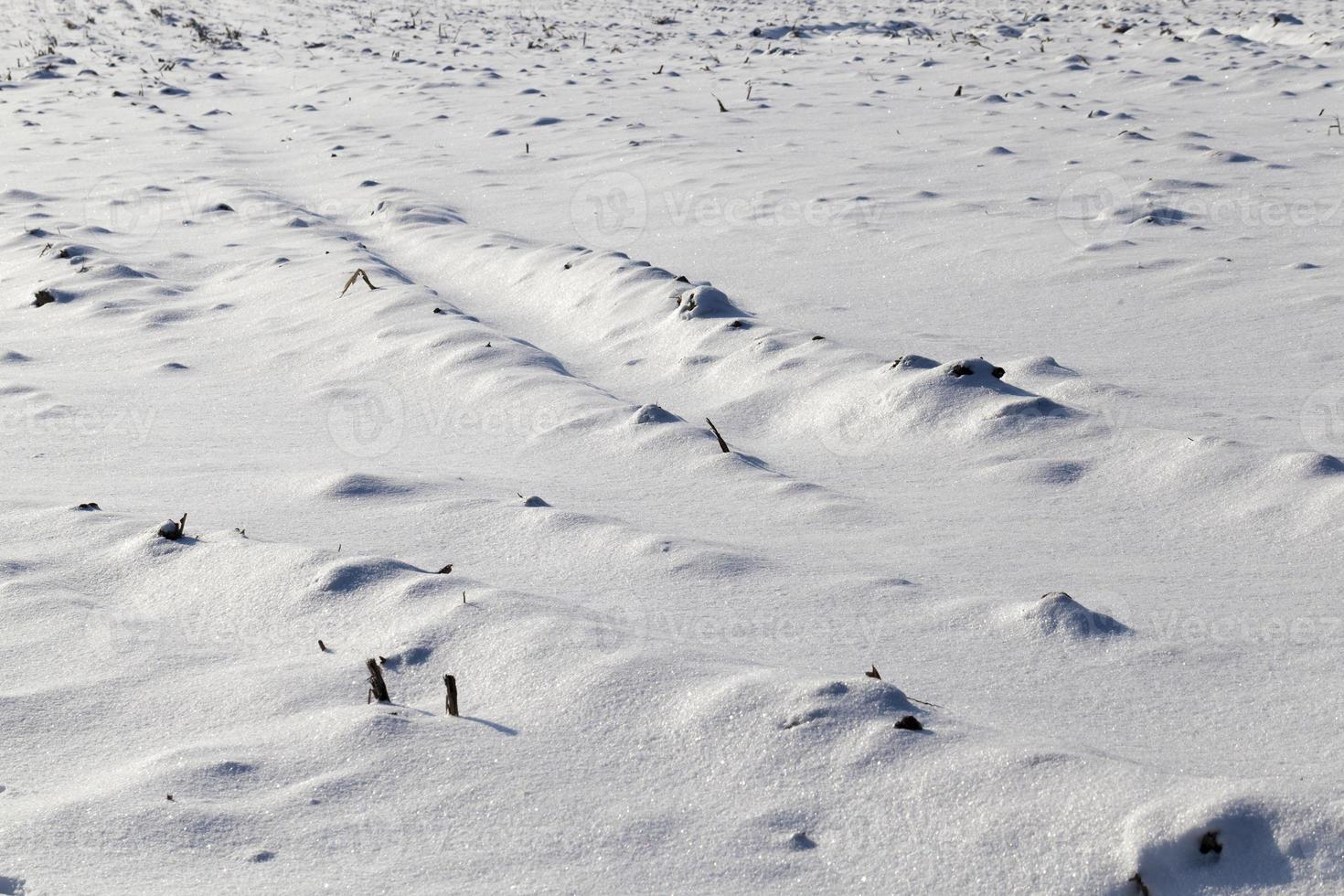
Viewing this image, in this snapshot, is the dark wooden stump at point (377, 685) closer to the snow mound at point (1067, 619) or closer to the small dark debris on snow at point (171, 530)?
Result: the small dark debris on snow at point (171, 530)

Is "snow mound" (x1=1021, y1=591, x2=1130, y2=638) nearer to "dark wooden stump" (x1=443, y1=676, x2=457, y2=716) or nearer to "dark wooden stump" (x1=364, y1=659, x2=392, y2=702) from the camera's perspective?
"dark wooden stump" (x1=443, y1=676, x2=457, y2=716)

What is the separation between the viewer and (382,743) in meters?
1.87

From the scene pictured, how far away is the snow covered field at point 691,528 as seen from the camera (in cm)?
166

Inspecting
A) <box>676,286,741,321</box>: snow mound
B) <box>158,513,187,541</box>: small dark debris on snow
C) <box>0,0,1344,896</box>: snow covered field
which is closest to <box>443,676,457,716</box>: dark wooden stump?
<box>0,0,1344,896</box>: snow covered field

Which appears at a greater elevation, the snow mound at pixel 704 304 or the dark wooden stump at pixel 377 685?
the snow mound at pixel 704 304

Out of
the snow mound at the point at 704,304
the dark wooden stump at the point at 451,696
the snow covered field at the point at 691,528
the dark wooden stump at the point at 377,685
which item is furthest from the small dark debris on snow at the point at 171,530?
the snow mound at the point at 704,304

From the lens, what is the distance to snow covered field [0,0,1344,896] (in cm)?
166

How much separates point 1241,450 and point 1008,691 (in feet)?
3.61

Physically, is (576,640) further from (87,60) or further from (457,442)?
(87,60)

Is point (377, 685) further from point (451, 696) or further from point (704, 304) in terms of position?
point (704, 304)

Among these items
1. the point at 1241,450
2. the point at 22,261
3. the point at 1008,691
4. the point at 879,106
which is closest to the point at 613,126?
the point at 879,106

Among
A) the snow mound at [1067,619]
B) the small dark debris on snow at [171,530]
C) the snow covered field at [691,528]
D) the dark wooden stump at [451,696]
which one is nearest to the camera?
the snow covered field at [691,528]

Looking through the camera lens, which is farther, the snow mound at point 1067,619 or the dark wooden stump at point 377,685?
the snow mound at point 1067,619

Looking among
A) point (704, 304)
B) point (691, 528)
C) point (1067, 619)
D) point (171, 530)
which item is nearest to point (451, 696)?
point (691, 528)
